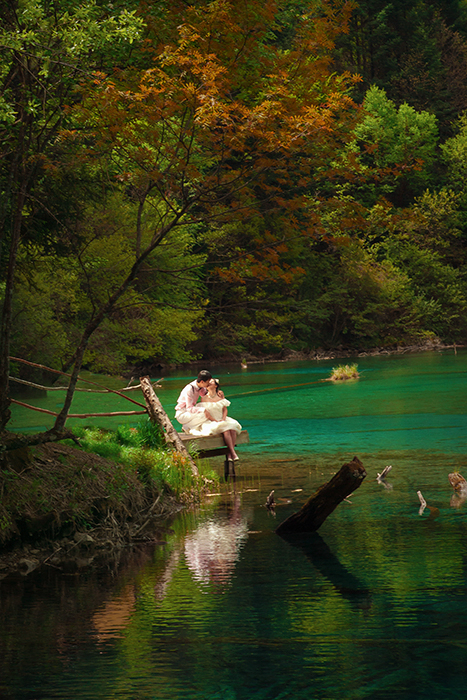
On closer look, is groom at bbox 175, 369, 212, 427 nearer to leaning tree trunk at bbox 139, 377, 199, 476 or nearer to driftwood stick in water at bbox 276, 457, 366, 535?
leaning tree trunk at bbox 139, 377, 199, 476

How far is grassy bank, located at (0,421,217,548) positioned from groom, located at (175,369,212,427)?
65.5 inches

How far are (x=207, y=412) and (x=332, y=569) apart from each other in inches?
229

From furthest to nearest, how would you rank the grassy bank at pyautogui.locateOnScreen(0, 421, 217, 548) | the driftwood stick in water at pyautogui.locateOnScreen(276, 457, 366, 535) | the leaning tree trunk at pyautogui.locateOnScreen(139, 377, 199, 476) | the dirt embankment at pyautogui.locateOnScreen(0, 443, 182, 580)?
the leaning tree trunk at pyautogui.locateOnScreen(139, 377, 199, 476) < the grassy bank at pyautogui.locateOnScreen(0, 421, 217, 548) < the dirt embankment at pyautogui.locateOnScreen(0, 443, 182, 580) < the driftwood stick in water at pyautogui.locateOnScreen(276, 457, 366, 535)

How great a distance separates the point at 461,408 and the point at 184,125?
52.2 feet

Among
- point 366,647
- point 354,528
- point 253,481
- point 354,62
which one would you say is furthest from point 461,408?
point 354,62

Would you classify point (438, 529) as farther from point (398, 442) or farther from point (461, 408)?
point (461, 408)

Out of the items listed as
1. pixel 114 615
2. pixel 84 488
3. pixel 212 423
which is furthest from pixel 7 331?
pixel 212 423

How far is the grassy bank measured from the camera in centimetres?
888

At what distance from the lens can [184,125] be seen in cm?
941

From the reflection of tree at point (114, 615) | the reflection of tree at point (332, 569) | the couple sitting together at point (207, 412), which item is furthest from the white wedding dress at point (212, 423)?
the reflection of tree at point (114, 615)

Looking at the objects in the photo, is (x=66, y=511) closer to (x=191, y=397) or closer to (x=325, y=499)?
(x=325, y=499)

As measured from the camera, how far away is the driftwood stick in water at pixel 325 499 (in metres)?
8.56

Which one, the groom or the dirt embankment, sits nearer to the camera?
the dirt embankment

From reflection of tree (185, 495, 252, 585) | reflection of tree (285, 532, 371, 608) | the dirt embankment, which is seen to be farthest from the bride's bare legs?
reflection of tree (285, 532, 371, 608)
